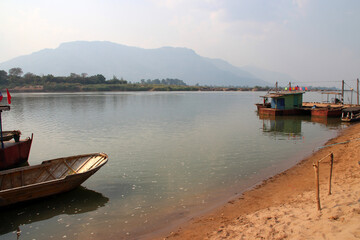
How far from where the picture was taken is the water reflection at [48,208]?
10453mm

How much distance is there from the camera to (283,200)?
10.4 meters

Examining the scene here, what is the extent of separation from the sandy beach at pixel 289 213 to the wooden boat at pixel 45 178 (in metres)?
5.60

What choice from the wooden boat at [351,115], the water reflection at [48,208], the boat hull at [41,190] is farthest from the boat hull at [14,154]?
the wooden boat at [351,115]

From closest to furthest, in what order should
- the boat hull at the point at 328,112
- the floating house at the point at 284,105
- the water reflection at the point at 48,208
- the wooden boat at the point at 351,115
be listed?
the water reflection at the point at 48,208, the wooden boat at the point at 351,115, the boat hull at the point at 328,112, the floating house at the point at 284,105

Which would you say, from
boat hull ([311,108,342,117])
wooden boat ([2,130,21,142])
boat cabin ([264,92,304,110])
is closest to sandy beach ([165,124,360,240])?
wooden boat ([2,130,21,142])

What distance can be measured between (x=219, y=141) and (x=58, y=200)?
1478 cm

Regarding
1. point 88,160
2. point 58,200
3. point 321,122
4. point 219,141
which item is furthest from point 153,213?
point 321,122

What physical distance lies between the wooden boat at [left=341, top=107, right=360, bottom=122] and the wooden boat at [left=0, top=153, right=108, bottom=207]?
33.5m

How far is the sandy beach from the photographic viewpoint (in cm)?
712

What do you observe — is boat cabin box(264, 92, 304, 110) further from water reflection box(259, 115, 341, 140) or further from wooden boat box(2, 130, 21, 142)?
wooden boat box(2, 130, 21, 142)

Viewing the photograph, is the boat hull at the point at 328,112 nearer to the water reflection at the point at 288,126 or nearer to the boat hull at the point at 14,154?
the water reflection at the point at 288,126

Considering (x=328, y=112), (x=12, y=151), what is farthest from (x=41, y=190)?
(x=328, y=112)

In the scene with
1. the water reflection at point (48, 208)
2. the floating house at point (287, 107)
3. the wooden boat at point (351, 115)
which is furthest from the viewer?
the floating house at point (287, 107)

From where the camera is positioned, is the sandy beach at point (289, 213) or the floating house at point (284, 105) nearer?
the sandy beach at point (289, 213)
